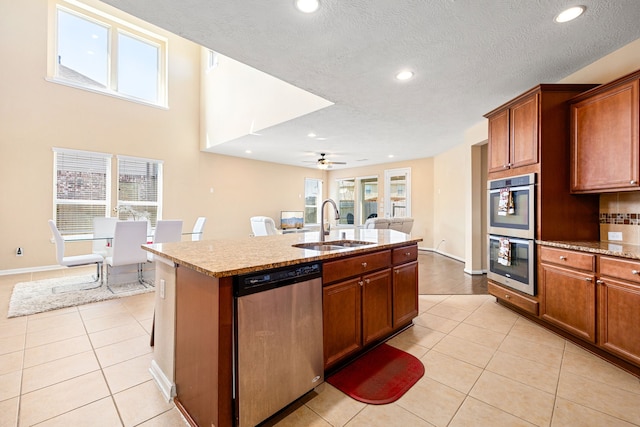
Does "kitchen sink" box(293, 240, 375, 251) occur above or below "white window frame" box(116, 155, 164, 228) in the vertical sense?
below

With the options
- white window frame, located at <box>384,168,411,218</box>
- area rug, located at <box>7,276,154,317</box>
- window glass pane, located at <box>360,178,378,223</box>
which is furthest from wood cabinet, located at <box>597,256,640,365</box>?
window glass pane, located at <box>360,178,378,223</box>

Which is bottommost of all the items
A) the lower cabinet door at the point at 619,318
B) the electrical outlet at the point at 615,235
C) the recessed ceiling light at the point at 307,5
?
the lower cabinet door at the point at 619,318

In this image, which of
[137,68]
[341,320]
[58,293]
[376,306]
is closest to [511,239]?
[376,306]

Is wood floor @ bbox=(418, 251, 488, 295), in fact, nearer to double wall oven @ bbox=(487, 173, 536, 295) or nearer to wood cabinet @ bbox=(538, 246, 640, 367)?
double wall oven @ bbox=(487, 173, 536, 295)

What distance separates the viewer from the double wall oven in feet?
9.16

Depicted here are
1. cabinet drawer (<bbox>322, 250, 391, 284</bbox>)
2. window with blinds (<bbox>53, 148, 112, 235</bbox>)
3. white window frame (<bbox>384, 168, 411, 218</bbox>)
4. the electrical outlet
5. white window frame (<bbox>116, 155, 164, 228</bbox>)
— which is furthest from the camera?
white window frame (<bbox>384, 168, 411, 218</bbox>)

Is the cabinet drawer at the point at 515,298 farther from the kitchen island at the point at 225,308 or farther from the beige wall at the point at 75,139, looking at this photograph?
the beige wall at the point at 75,139

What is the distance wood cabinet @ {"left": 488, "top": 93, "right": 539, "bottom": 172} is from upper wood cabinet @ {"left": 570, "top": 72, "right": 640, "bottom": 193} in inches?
12.5

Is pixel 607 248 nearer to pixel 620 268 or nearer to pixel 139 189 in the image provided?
pixel 620 268

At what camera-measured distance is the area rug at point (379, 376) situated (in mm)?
1751

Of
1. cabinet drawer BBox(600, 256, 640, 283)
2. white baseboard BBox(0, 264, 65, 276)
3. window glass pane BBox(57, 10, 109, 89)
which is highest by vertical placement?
window glass pane BBox(57, 10, 109, 89)

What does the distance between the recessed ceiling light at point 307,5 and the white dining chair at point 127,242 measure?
3.38m

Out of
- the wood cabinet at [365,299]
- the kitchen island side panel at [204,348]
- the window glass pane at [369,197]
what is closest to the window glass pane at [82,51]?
the kitchen island side panel at [204,348]

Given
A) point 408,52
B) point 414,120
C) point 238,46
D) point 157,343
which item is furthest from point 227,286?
point 414,120
